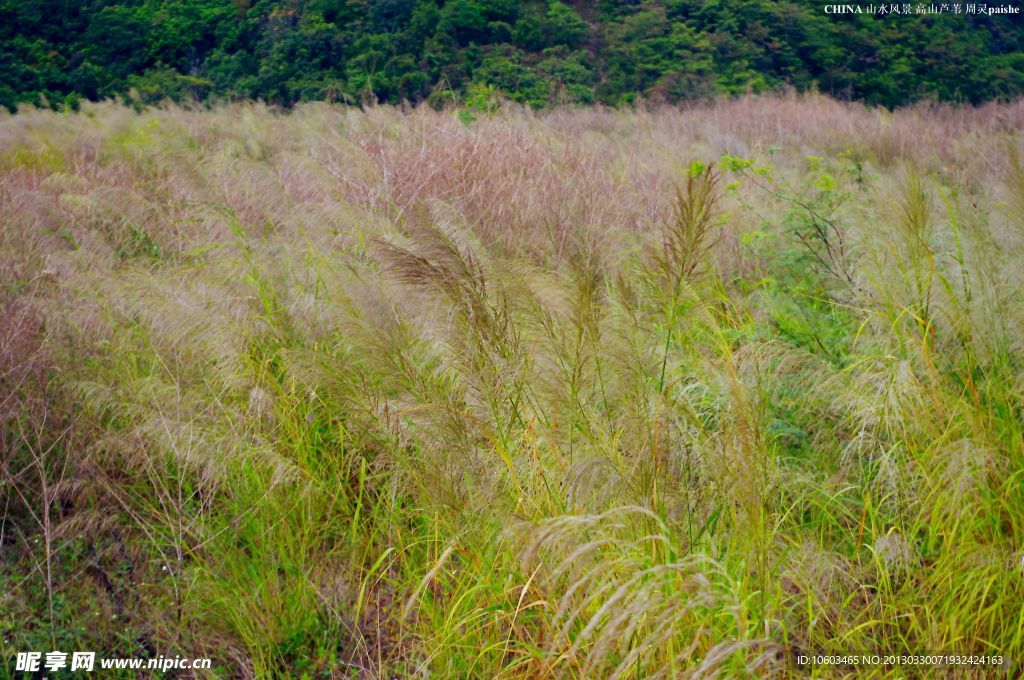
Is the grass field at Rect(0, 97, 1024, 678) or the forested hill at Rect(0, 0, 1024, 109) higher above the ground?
the forested hill at Rect(0, 0, 1024, 109)

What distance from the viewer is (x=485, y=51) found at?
16828 millimetres

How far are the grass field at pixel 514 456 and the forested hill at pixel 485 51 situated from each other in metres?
12.9

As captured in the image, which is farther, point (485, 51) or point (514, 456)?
point (485, 51)

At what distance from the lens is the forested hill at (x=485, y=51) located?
16188 mm

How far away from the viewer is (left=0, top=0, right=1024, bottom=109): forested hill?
16188mm

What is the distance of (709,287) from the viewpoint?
4070 mm

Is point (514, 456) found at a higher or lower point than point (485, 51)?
lower

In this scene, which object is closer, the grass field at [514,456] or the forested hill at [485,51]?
the grass field at [514,456]

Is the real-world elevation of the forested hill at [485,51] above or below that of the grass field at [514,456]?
above

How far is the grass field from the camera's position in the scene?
6.56 feet

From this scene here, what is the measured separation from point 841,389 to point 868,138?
8349mm

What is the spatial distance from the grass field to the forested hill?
42.3ft

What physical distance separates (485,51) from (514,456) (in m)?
15.8

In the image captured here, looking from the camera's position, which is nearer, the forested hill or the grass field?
the grass field
